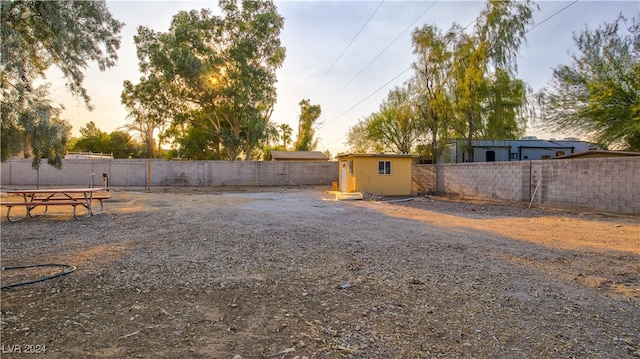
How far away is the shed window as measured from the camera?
1841 cm

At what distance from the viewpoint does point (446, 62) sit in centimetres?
2062

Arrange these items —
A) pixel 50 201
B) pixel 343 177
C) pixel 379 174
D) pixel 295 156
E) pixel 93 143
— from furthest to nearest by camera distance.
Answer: pixel 93 143, pixel 295 156, pixel 343 177, pixel 379 174, pixel 50 201

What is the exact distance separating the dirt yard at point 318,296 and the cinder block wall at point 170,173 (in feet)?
61.8

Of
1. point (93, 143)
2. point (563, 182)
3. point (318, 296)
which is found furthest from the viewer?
point (93, 143)

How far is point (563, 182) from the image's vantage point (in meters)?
11.8

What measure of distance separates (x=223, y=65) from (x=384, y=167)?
54.0ft

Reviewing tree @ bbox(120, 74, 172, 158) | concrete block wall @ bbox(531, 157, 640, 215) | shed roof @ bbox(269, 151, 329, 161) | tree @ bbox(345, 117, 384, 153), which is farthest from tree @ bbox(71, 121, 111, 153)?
concrete block wall @ bbox(531, 157, 640, 215)

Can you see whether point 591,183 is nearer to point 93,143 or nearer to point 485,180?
point 485,180

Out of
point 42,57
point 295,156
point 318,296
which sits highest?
point 42,57

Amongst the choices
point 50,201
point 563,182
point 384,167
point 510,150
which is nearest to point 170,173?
point 384,167

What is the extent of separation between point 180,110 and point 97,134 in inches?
906

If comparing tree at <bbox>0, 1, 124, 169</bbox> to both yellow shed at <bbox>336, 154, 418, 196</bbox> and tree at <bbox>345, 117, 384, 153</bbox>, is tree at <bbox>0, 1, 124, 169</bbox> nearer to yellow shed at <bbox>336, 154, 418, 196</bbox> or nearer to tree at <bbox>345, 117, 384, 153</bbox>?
yellow shed at <bbox>336, 154, 418, 196</bbox>

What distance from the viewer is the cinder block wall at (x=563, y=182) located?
9.98 metres

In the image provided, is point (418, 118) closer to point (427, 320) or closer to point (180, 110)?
point (180, 110)
